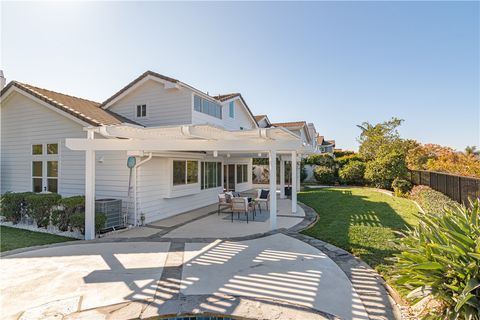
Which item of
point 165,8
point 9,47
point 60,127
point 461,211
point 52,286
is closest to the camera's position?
point 461,211

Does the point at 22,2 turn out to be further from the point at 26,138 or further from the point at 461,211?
the point at 461,211

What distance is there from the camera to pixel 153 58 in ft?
44.7

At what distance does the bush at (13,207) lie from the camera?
10055 millimetres

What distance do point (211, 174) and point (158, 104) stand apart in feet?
15.8

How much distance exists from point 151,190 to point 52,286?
569 cm

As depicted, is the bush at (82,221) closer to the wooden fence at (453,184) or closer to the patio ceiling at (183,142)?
the patio ceiling at (183,142)

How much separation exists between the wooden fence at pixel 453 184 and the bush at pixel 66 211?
467 inches

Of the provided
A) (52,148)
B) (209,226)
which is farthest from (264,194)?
(52,148)

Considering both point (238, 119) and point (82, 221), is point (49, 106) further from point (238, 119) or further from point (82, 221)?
point (238, 119)

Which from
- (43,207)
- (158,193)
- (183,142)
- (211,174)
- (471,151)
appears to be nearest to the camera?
(183,142)

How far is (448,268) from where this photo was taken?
11.0ft

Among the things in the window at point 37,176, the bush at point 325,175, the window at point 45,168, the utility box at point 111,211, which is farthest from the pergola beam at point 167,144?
the bush at point 325,175

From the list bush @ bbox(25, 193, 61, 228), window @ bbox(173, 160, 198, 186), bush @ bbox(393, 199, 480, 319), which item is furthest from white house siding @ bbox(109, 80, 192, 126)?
bush @ bbox(393, 199, 480, 319)

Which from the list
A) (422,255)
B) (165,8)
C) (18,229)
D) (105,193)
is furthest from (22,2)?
(422,255)
